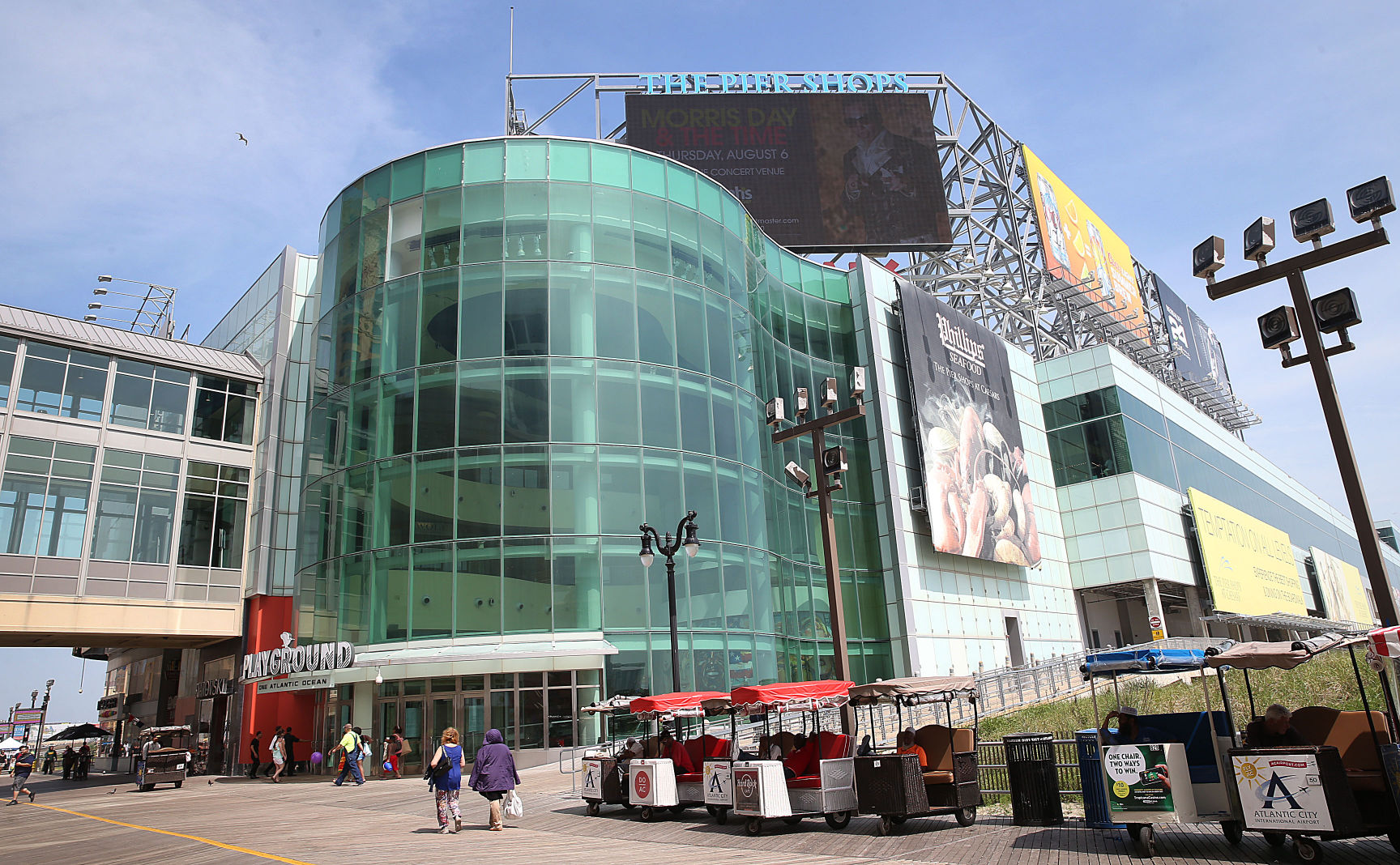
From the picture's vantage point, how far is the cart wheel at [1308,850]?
9.37m

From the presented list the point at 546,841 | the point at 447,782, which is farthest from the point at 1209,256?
the point at 447,782

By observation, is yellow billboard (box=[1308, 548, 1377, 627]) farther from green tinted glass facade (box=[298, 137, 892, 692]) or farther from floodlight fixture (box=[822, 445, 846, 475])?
floodlight fixture (box=[822, 445, 846, 475])

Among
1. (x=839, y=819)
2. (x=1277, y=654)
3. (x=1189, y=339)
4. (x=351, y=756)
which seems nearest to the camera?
(x=1277, y=654)

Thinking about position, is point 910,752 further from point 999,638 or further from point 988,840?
point 999,638

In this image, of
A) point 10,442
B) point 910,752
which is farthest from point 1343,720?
point 10,442

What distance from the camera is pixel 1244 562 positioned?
58031mm

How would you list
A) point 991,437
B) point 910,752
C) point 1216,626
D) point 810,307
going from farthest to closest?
point 1216,626 → point 991,437 → point 810,307 → point 910,752

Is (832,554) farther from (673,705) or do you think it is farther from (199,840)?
(199,840)

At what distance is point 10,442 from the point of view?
3238 cm

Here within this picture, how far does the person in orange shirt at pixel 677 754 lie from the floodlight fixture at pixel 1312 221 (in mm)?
12759

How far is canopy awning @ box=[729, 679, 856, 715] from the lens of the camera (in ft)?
49.1

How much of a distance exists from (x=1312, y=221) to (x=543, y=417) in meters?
21.5

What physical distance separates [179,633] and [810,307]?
29319 mm

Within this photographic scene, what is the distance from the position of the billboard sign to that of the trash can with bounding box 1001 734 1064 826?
62.5 m
